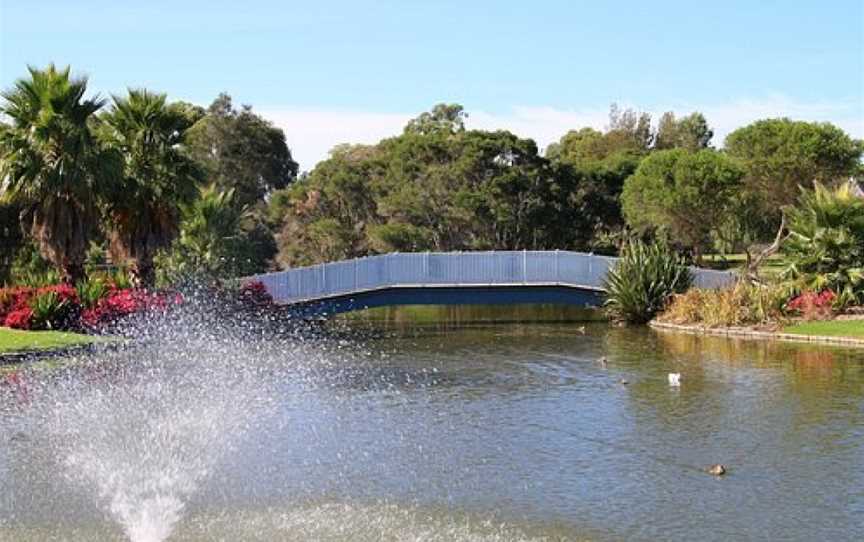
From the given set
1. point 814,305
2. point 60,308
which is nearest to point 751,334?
point 814,305

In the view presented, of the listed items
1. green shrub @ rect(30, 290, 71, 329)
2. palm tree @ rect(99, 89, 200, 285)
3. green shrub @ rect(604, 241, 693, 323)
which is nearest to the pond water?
green shrub @ rect(30, 290, 71, 329)

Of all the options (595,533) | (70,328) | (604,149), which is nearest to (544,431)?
(595,533)

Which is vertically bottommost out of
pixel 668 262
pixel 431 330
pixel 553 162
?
pixel 431 330

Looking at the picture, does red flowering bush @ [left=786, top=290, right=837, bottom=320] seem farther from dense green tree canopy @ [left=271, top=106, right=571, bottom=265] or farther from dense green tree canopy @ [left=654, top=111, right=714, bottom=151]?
dense green tree canopy @ [left=654, top=111, right=714, bottom=151]

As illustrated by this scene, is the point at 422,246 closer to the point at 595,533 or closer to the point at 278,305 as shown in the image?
the point at 278,305

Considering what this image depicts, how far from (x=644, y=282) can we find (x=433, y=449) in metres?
21.2

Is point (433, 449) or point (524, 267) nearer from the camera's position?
point (433, 449)

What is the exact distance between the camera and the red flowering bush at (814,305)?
99.8 ft

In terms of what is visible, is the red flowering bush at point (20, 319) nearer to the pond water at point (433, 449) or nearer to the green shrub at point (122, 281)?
the green shrub at point (122, 281)

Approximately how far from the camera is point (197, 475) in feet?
43.3

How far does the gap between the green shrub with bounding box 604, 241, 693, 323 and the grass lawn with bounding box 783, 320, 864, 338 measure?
572cm

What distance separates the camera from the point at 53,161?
94.9 feet

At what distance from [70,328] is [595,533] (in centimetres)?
1980

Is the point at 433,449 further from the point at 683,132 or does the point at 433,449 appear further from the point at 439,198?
the point at 683,132
